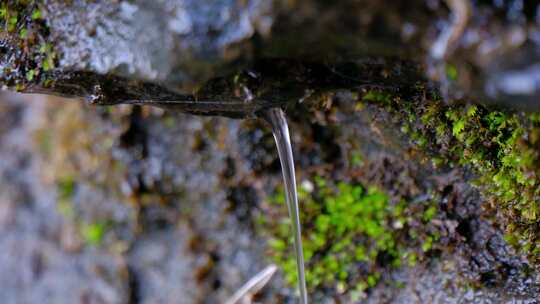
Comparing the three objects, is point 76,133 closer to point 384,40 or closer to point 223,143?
point 223,143

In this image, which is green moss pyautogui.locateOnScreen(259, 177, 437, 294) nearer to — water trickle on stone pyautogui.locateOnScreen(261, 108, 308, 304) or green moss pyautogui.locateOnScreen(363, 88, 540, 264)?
water trickle on stone pyautogui.locateOnScreen(261, 108, 308, 304)

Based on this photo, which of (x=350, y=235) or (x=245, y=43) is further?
(x=350, y=235)

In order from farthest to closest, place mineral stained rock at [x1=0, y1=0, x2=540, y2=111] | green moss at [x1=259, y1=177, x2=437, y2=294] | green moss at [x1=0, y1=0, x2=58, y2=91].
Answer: green moss at [x1=259, y1=177, x2=437, y2=294] < green moss at [x1=0, y1=0, x2=58, y2=91] < mineral stained rock at [x1=0, y1=0, x2=540, y2=111]

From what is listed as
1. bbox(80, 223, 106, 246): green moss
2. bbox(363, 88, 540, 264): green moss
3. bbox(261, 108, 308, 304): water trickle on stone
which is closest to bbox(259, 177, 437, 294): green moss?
bbox(261, 108, 308, 304): water trickle on stone

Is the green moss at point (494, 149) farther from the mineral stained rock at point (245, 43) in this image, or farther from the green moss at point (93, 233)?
the green moss at point (93, 233)

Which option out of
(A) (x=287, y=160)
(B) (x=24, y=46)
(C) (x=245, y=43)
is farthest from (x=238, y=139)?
(C) (x=245, y=43)

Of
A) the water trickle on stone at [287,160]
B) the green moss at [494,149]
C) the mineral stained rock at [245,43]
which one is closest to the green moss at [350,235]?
the water trickle on stone at [287,160]

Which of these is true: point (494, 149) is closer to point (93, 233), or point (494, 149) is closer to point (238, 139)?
point (238, 139)
